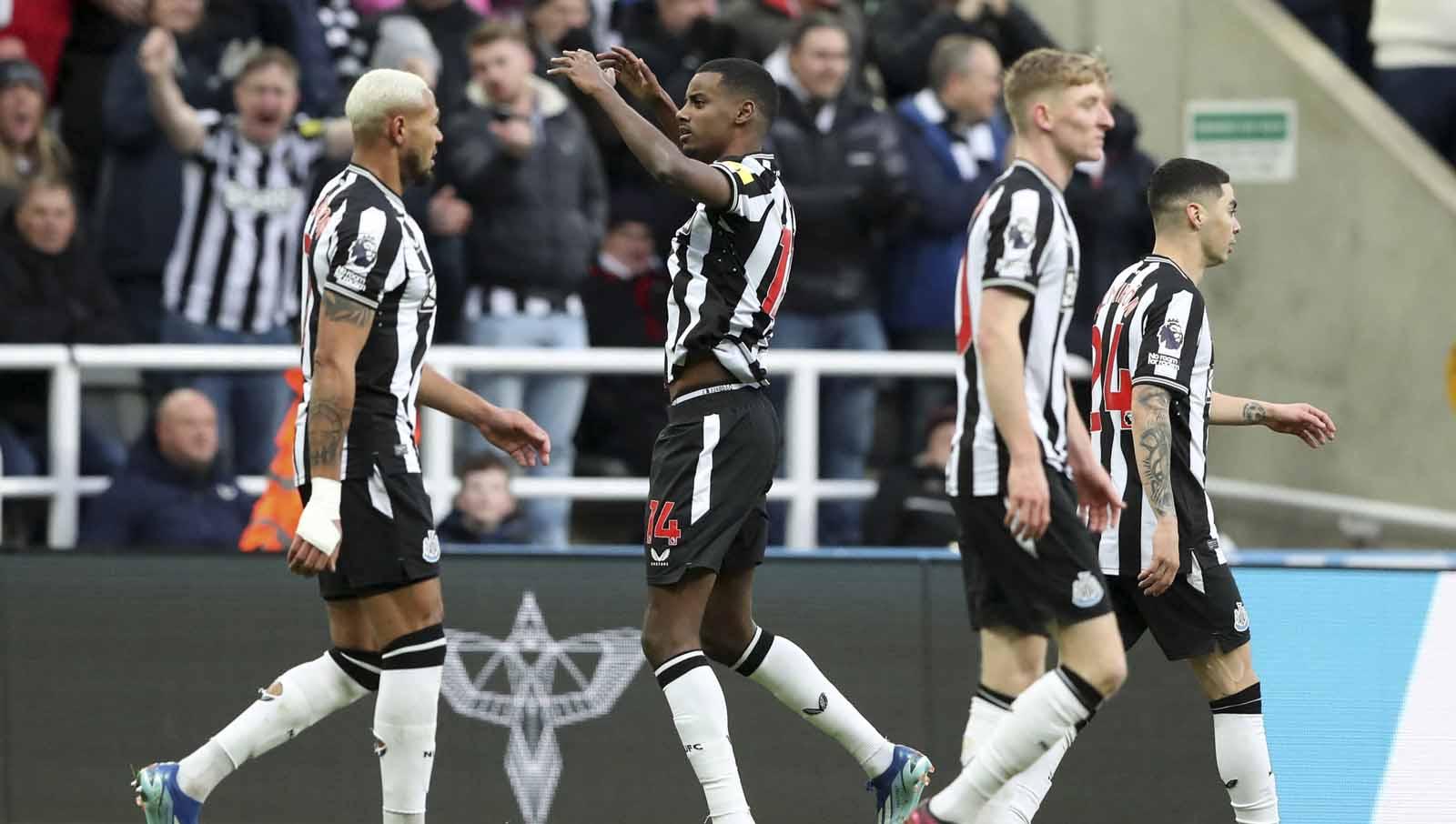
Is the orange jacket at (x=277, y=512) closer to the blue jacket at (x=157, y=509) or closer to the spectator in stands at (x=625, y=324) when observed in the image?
the blue jacket at (x=157, y=509)

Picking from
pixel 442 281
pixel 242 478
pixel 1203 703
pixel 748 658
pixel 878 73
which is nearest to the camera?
pixel 748 658

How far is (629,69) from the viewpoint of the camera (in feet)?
24.1

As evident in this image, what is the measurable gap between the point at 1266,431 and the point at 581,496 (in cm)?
455

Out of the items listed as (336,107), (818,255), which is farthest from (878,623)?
(336,107)

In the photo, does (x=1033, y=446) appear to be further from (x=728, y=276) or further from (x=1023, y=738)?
(x=728, y=276)

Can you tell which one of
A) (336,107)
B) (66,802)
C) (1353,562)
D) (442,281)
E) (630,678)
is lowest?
(66,802)

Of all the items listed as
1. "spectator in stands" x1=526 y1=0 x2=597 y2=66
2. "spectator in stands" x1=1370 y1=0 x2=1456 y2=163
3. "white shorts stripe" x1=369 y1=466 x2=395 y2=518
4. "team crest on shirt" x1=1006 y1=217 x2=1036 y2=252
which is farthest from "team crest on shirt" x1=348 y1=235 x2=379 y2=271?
"spectator in stands" x1=1370 y1=0 x2=1456 y2=163

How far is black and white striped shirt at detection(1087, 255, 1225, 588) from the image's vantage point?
7.05 m

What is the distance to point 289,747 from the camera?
8.51 meters

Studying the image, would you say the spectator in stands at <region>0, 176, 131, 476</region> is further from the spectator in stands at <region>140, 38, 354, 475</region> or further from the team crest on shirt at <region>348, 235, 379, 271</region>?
the team crest on shirt at <region>348, 235, 379, 271</region>

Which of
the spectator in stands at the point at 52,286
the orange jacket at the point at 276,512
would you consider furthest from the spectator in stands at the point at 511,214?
the spectator in stands at the point at 52,286

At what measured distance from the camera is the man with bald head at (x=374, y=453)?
22.0ft

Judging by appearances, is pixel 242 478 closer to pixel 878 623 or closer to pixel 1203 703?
pixel 878 623

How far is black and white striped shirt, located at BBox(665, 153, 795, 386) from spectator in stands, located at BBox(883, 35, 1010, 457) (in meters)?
4.03
